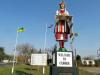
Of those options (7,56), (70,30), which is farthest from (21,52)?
(70,30)

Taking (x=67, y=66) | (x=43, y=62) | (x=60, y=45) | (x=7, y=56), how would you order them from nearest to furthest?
(x=67, y=66) < (x=60, y=45) < (x=43, y=62) < (x=7, y=56)

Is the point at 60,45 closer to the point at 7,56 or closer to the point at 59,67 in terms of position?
the point at 59,67

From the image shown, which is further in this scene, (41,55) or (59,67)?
(41,55)

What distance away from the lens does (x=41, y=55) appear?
1108 inches

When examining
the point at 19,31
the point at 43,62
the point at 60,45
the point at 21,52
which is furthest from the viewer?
the point at 21,52

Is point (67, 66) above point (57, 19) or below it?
below

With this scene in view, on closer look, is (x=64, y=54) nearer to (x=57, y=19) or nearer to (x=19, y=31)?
(x=57, y=19)

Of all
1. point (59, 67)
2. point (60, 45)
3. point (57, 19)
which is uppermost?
point (57, 19)

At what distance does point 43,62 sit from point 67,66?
14634 millimetres

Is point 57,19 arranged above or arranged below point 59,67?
above

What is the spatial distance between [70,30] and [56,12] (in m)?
1.43

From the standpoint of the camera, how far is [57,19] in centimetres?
1672

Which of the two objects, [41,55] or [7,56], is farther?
[7,56]

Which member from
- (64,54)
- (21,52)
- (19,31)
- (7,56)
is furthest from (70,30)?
(7,56)
